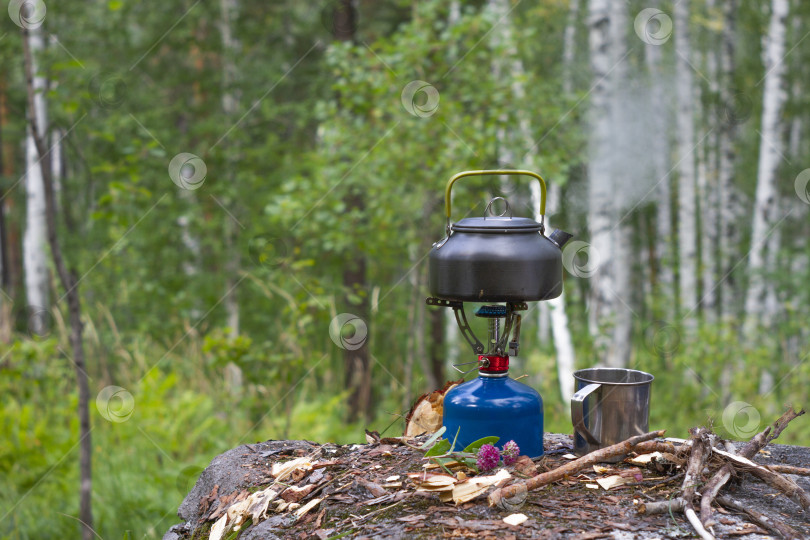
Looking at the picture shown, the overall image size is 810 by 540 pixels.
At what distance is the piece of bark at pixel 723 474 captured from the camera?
1925 millimetres

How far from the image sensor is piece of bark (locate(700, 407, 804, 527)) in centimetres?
192

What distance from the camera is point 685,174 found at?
9531 millimetres

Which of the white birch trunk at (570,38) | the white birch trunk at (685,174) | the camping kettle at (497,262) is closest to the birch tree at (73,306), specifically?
the camping kettle at (497,262)

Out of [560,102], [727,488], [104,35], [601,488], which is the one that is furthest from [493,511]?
[104,35]

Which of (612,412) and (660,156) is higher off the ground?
(660,156)

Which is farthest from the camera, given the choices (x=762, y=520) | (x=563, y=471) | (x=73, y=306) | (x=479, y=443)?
(x=73, y=306)

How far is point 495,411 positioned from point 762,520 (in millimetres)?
826

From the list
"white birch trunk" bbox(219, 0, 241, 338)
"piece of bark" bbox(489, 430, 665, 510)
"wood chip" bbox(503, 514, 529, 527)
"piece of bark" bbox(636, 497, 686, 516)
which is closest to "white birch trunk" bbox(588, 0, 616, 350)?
"piece of bark" bbox(489, 430, 665, 510)

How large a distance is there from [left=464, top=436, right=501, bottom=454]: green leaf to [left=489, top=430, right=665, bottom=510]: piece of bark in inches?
7.7

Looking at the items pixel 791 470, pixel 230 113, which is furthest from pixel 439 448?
pixel 230 113

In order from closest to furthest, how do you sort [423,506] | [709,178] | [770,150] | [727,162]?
[423,506]
[770,150]
[727,162]
[709,178]

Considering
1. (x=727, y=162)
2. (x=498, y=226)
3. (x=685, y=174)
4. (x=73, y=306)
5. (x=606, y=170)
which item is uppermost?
(x=727, y=162)

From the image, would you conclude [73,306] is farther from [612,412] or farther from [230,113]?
[230,113]

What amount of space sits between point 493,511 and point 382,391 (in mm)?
4244
